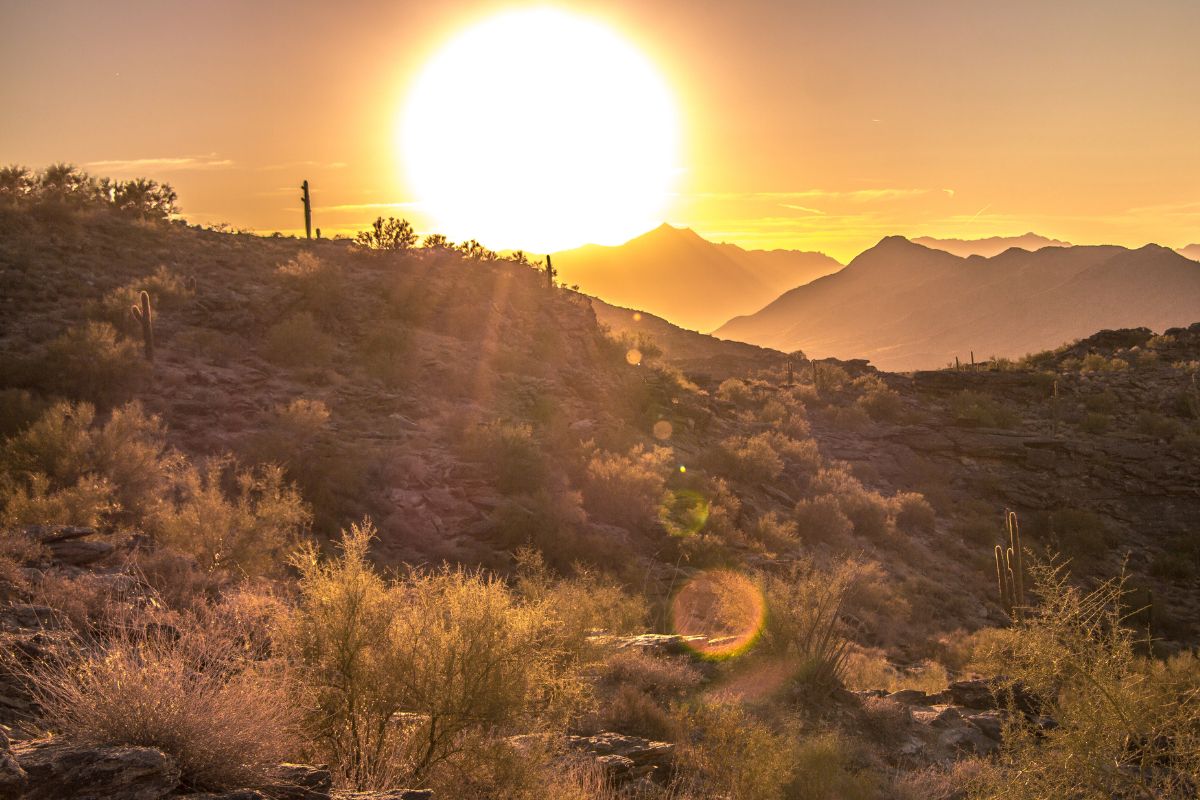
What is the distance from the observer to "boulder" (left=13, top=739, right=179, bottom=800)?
13.0 feet

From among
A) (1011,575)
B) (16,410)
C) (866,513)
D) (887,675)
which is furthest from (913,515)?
(16,410)

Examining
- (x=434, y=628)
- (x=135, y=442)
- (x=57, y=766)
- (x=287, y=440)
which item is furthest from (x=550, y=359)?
(x=57, y=766)

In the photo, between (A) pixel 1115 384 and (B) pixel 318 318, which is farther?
(A) pixel 1115 384

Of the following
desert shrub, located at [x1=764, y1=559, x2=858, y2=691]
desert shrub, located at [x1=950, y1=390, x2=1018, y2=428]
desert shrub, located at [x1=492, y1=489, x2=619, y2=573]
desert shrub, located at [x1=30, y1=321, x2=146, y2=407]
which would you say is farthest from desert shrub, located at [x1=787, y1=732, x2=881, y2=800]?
desert shrub, located at [x1=950, y1=390, x2=1018, y2=428]

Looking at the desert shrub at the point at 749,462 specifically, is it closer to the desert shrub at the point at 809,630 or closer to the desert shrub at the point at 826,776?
the desert shrub at the point at 809,630

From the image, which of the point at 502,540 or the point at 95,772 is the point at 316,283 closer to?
the point at 502,540

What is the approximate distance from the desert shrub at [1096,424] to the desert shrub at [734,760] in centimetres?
3053

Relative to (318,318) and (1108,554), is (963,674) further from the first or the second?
(318,318)

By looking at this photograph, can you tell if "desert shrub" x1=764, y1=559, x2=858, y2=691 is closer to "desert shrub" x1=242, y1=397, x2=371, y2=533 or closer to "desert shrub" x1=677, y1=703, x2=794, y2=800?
"desert shrub" x1=677, y1=703, x2=794, y2=800

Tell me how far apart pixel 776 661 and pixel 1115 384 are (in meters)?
34.2

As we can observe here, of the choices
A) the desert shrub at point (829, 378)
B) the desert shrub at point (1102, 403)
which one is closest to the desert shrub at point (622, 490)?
the desert shrub at point (829, 378)

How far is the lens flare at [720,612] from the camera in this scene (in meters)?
12.1

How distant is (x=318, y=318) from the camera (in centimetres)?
2584

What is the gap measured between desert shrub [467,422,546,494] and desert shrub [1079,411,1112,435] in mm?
24868
